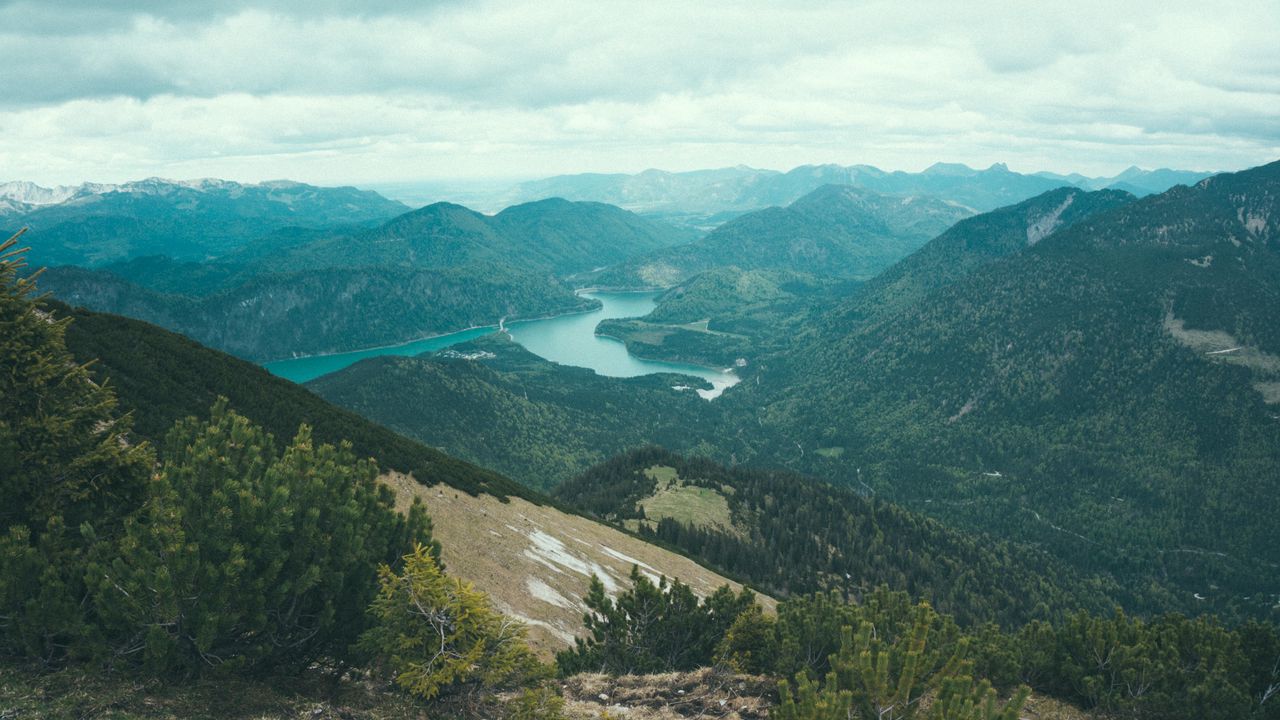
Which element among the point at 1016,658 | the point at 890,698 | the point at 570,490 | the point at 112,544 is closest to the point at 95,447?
the point at 112,544

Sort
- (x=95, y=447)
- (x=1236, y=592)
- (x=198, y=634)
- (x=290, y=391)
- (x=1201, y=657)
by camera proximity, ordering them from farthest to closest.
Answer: (x=1236, y=592), (x=290, y=391), (x=1201, y=657), (x=95, y=447), (x=198, y=634)

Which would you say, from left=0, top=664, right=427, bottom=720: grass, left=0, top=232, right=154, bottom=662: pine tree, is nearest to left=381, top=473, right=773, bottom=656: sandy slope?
left=0, top=664, right=427, bottom=720: grass

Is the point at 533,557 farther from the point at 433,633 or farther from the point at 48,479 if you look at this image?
the point at 48,479

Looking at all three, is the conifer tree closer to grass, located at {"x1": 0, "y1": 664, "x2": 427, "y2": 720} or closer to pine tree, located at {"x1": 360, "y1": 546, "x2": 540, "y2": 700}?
grass, located at {"x1": 0, "y1": 664, "x2": 427, "y2": 720}

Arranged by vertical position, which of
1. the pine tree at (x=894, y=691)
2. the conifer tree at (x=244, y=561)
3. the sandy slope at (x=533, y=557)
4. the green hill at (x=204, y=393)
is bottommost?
the sandy slope at (x=533, y=557)

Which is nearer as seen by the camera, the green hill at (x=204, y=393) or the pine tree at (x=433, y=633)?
the pine tree at (x=433, y=633)

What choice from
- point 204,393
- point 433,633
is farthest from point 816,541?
point 433,633

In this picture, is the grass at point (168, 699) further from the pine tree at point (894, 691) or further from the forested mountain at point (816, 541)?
the forested mountain at point (816, 541)

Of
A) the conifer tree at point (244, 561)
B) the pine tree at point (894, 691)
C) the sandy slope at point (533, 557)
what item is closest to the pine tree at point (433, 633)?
the conifer tree at point (244, 561)

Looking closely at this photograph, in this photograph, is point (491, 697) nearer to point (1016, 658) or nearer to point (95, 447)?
point (95, 447)

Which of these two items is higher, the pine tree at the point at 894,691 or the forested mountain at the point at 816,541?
the pine tree at the point at 894,691

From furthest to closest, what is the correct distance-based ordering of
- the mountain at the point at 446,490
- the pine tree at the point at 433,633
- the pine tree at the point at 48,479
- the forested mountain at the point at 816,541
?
the forested mountain at the point at 816,541 < the mountain at the point at 446,490 < the pine tree at the point at 433,633 < the pine tree at the point at 48,479
